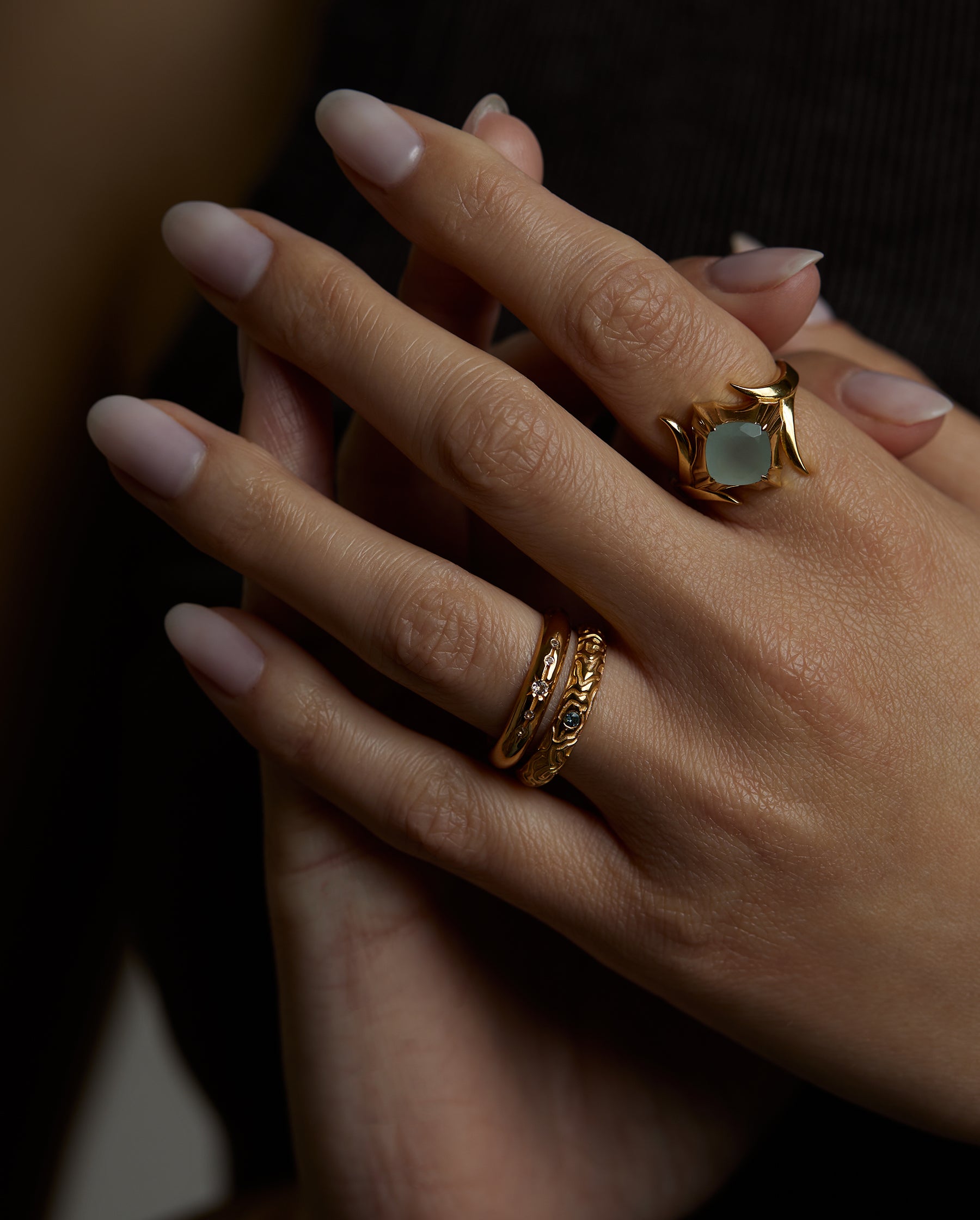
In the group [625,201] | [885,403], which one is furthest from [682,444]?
[625,201]

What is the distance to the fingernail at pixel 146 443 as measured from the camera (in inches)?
29.1

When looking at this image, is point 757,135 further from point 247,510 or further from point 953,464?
point 247,510

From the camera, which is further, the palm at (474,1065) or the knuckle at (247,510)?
the palm at (474,1065)

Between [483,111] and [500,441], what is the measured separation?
0.34m

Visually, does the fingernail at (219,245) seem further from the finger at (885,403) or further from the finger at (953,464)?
the finger at (953,464)

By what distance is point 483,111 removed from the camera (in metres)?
0.83

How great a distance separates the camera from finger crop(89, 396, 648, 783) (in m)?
0.72

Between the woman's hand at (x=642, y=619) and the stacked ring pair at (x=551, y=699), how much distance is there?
0.06ft

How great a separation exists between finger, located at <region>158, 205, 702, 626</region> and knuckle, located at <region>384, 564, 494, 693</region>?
6 cm

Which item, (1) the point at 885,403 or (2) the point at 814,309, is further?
(2) the point at 814,309

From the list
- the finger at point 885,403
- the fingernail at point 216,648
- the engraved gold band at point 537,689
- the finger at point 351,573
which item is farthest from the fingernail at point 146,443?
the finger at point 885,403

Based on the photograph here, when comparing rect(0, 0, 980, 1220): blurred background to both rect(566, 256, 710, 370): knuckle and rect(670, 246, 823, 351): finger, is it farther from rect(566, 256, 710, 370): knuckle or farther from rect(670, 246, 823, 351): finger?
rect(566, 256, 710, 370): knuckle

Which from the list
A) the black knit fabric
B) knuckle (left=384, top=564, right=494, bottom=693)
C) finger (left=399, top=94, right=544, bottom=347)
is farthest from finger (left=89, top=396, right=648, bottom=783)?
the black knit fabric

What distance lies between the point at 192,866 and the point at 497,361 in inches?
32.5
